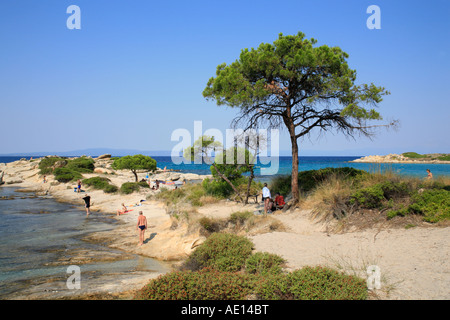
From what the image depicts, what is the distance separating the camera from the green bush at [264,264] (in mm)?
7847

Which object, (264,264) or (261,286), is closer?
(261,286)

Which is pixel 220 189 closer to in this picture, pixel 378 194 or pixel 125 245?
pixel 125 245

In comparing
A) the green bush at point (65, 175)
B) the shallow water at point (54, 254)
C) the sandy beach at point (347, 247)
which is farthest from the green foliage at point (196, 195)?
the green bush at point (65, 175)

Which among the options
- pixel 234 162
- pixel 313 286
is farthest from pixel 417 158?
pixel 313 286

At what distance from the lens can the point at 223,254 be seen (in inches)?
368

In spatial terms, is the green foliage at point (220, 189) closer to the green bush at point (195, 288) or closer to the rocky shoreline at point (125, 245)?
the rocky shoreline at point (125, 245)

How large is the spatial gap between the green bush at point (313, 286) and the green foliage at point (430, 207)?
17.2 feet

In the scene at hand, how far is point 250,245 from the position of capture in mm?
9828

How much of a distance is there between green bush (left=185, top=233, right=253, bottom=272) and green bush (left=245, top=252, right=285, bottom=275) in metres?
0.47

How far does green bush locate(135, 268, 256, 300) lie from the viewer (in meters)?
6.34

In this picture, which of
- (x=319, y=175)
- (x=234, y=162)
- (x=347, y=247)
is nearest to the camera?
(x=347, y=247)

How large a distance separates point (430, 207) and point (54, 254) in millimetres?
14670

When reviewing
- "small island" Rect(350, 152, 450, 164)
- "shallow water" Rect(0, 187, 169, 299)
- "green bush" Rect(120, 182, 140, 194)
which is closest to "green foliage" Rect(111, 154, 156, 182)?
"green bush" Rect(120, 182, 140, 194)
